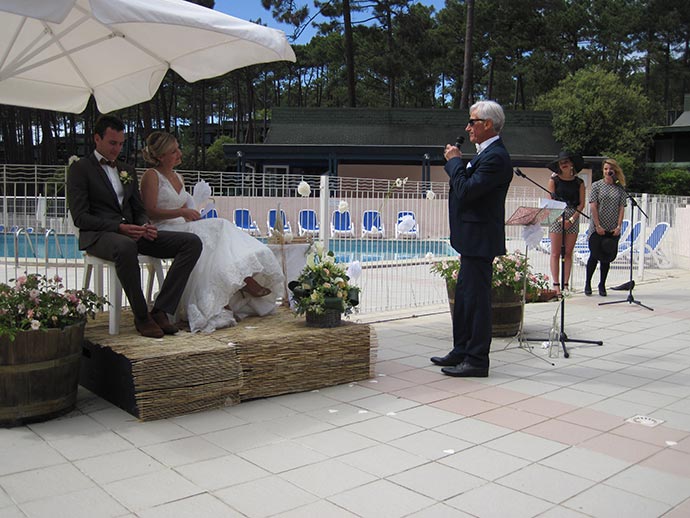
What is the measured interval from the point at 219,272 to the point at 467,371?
193 centimetres

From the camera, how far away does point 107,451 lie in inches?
129

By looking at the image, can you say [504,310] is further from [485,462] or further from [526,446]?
[485,462]

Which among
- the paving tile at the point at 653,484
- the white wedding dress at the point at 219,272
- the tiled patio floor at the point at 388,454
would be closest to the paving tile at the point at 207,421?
Result: the tiled patio floor at the point at 388,454

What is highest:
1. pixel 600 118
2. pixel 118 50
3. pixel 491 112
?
pixel 600 118

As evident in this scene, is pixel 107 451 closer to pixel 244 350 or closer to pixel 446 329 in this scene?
pixel 244 350

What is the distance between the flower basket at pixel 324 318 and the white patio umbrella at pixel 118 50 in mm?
1819

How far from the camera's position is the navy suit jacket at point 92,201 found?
4320 mm

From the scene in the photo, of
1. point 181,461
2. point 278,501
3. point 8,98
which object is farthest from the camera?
point 8,98

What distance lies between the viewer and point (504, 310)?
6234 millimetres

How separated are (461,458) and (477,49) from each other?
41289mm

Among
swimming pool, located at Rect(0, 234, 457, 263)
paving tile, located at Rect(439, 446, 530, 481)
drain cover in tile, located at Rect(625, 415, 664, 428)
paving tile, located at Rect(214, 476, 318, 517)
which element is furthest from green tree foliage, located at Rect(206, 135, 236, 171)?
paving tile, located at Rect(214, 476, 318, 517)

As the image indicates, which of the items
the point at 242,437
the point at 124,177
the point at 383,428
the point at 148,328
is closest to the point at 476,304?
the point at 383,428

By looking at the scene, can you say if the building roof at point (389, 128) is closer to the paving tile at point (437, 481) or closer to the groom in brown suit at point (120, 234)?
the groom in brown suit at point (120, 234)

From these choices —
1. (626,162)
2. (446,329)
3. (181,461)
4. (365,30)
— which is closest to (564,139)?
(626,162)
